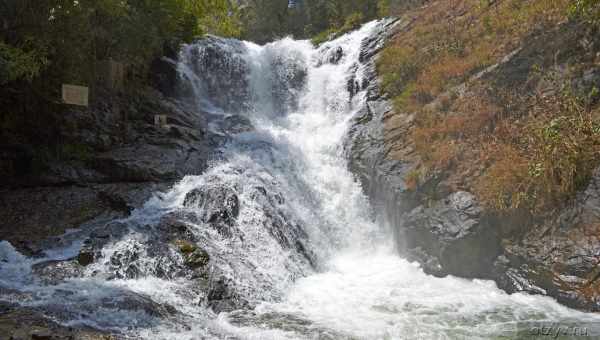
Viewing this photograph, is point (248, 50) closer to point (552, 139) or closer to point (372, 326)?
point (552, 139)

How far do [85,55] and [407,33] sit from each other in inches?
442

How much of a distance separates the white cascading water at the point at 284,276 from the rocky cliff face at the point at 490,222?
344 millimetres

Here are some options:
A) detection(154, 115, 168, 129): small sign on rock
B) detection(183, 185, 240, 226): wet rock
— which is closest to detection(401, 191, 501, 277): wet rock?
detection(183, 185, 240, 226): wet rock

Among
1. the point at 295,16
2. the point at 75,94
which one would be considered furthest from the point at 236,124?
the point at 295,16

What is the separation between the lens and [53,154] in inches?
412

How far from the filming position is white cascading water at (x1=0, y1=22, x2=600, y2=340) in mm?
6176

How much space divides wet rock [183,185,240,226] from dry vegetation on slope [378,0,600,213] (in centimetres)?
427

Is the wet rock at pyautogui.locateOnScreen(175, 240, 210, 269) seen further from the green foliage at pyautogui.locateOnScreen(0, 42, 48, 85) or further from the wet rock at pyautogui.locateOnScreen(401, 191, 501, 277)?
the wet rock at pyautogui.locateOnScreen(401, 191, 501, 277)

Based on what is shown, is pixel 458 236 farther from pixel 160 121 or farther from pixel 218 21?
pixel 218 21

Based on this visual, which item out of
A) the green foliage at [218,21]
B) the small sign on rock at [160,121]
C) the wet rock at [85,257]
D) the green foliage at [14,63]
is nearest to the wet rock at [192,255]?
the wet rock at [85,257]

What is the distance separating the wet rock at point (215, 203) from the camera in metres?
9.52

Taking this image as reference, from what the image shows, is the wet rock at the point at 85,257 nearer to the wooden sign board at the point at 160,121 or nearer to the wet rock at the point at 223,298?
the wet rock at the point at 223,298

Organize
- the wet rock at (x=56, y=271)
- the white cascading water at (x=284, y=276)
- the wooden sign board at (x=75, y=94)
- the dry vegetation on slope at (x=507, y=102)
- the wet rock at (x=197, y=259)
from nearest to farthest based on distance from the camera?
1. the white cascading water at (x=284, y=276)
2. the wet rock at (x=56, y=271)
3. the wet rock at (x=197, y=259)
4. the dry vegetation on slope at (x=507, y=102)
5. the wooden sign board at (x=75, y=94)

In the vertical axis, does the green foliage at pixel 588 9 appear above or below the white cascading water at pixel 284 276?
above
